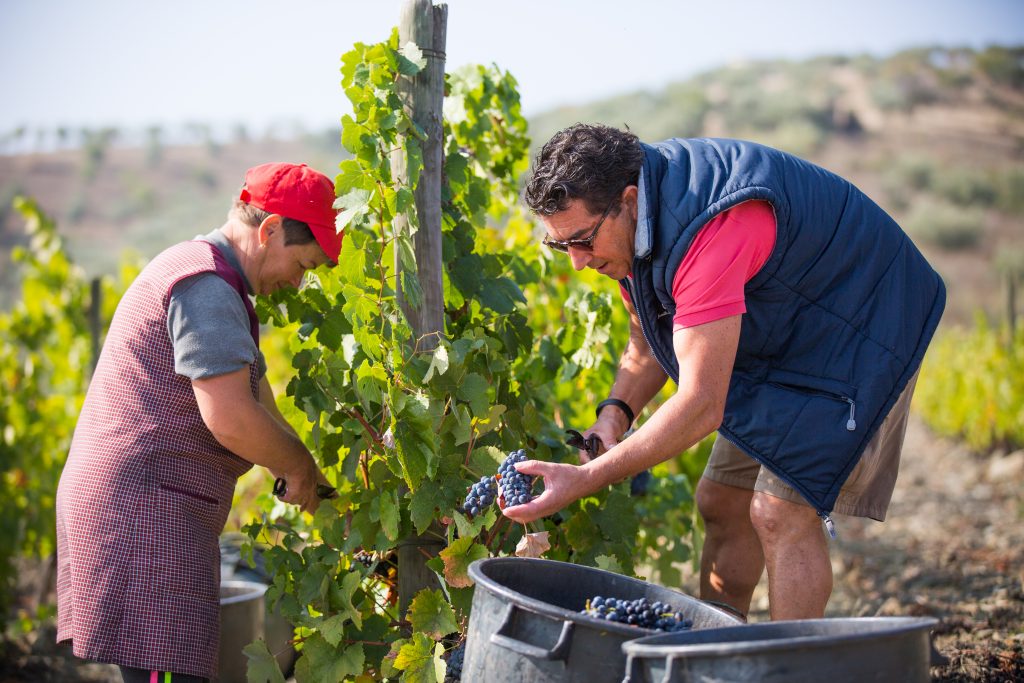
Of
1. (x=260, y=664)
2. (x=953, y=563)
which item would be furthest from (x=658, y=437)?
(x=953, y=563)

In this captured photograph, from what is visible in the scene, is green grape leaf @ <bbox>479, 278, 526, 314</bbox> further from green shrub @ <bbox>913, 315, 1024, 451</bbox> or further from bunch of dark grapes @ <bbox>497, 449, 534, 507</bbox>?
green shrub @ <bbox>913, 315, 1024, 451</bbox>

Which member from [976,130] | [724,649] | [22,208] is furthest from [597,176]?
[976,130]

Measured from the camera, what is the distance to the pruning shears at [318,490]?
2.67m

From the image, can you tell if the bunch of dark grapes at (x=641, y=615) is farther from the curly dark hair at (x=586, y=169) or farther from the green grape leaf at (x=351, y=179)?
the green grape leaf at (x=351, y=179)

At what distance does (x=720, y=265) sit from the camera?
Result: 2041 millimetres

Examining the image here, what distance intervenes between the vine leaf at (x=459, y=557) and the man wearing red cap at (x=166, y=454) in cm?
50

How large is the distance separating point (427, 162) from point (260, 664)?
1.44 meters

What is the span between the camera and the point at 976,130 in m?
35.2

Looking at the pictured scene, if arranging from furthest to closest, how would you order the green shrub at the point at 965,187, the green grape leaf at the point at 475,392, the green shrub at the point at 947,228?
the green shrub at the point at 965,187 < the green shrub at the point at 947,228 < the green grape leaf at the point at 475,392

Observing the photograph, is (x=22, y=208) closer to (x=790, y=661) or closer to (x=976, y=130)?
(x=790, y=661)

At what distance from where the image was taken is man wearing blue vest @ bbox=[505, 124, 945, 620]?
2057 mm

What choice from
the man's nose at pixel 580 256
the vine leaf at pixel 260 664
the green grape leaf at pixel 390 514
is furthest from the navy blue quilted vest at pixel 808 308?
the vine leaf at pixel 260 664

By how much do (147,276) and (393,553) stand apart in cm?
108

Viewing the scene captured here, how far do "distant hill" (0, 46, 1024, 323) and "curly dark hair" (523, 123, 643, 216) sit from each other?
23923 mm
